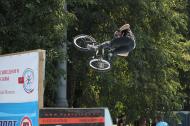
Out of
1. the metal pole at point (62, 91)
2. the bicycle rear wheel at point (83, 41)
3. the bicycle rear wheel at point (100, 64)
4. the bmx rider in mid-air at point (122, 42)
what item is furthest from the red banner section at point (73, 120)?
the metal pole at point (62, 91)

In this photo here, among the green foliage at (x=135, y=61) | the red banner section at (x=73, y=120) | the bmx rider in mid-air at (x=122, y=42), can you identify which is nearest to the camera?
the red banner section at (x=73, y=120)

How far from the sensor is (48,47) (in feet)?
39.2

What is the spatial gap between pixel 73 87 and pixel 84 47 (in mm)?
6018

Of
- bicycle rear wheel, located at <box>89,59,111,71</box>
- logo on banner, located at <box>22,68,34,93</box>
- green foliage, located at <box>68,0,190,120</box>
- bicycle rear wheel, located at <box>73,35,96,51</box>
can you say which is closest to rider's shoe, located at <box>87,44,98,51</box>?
bicycle rear wheel, located at <box>73,35,96,51</box>

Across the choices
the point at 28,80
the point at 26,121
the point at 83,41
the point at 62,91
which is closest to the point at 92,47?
the point at 83,41

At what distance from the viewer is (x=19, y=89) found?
23.3 feet

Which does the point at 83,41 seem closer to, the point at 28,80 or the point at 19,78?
the point at 19,78

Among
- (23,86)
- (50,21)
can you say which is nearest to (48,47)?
(50,21)

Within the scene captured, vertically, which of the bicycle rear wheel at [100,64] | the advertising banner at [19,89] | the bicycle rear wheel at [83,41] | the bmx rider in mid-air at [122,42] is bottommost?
the advertising banner at [19,89]

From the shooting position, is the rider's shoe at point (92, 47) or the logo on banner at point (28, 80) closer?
the logo on banner at point (28, 80)

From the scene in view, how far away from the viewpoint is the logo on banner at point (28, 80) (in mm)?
6891

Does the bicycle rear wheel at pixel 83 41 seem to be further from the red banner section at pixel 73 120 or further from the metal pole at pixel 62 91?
the red banner section at pixel 73 120

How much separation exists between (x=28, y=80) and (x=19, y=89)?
28cm

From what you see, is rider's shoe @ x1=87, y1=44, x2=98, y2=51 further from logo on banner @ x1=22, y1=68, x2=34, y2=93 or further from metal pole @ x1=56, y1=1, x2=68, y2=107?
logo on banner @ x1=22, y1=68, x2=34, y2=93
